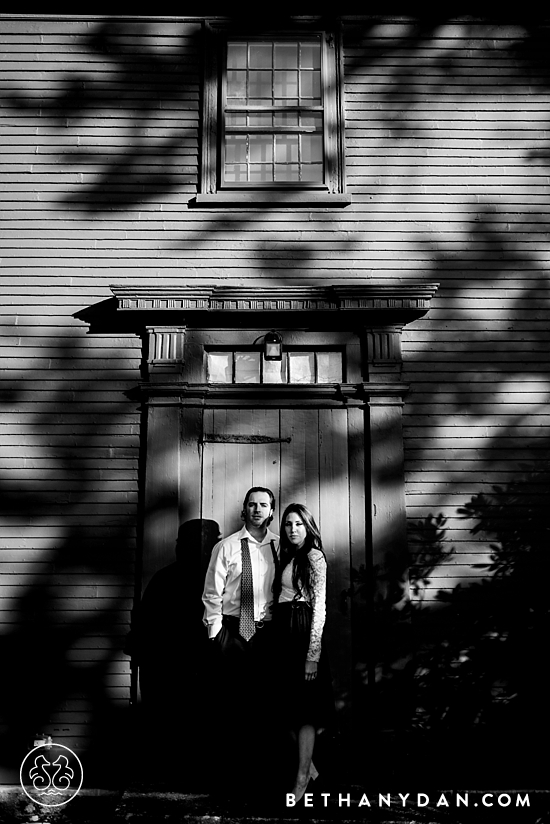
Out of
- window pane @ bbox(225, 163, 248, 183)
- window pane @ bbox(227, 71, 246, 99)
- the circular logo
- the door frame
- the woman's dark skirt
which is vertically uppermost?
window pane @ bbox(227, 71, 246, 99)

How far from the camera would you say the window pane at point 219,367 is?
6156 millimetres

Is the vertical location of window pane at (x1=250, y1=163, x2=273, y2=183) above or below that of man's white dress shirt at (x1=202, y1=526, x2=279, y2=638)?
above

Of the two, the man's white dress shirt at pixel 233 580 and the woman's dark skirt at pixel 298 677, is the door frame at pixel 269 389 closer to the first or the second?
the man's white dress shirt at pixel 233 580

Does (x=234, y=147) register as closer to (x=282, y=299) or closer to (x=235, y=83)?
(x=235, y=83)

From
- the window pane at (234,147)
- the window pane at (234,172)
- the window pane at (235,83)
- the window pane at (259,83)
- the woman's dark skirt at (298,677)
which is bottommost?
the woman's dark skirt at (298,677)

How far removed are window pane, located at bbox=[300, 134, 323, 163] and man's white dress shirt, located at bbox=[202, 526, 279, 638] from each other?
155 inches

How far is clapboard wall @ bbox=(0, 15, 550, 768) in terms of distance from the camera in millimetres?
5891

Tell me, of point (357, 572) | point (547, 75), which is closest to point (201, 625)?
point (357, 572)

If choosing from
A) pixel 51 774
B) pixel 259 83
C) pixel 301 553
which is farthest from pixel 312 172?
pixel 51 774

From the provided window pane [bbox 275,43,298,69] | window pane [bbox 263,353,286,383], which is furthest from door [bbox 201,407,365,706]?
window pane [bbox 275,43,298,69]

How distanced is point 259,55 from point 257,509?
4.32m

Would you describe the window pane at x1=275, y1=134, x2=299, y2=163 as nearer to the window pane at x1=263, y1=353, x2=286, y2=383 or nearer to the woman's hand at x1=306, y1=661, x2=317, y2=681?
the window pane at x1=263, y1=353, x2=286, y2=383

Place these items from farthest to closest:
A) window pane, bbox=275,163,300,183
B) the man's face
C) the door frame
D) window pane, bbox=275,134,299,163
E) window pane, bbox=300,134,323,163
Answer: window pane, bbox=275,134,299,163 → window pane, bbox=300,134,323,163 → window pane, bbox=275,163,300,183 → the door frame → the man's face

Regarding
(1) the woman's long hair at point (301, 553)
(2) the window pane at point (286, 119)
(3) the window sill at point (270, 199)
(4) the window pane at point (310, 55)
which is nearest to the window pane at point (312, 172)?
(2) the window pane at point (286, 119)
